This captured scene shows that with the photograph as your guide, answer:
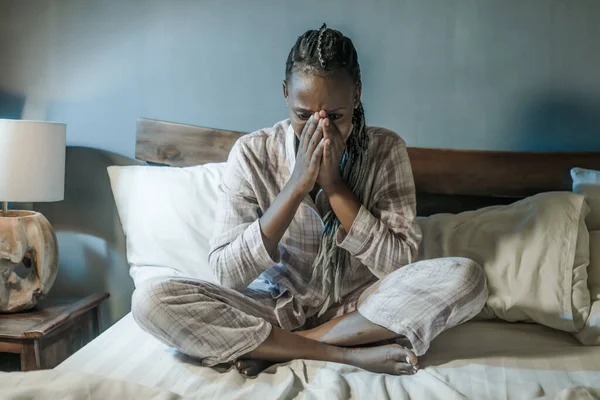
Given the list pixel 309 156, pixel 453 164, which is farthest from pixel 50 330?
pixel 453 164

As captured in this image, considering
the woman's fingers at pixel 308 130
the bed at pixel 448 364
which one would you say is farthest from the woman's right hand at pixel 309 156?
the bed at pixel 448 364

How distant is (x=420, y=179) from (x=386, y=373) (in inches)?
29.9

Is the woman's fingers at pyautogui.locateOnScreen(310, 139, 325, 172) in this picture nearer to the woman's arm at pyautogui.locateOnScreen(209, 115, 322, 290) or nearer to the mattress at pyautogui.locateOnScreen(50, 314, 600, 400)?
the woman's arm at pyautogui.locateOnScreen(209, 115, 322, 290)

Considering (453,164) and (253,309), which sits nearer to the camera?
(253,309)

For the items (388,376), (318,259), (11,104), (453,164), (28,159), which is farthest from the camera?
(11,104)

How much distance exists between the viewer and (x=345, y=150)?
1603 mm

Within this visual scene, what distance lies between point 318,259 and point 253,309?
0.63 ft

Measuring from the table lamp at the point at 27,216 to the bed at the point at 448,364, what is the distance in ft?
1.19

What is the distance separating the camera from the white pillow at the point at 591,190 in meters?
1.79

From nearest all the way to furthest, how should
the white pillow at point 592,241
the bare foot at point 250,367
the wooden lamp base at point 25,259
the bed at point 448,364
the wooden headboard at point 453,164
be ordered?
the bed at point 448,364
the bare foot at point 250,367
the white pillow at point 592,241
the wooden lamp base at point 25,259
the wooden headboard at point 453,164

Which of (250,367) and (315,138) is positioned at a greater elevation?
(315,138)

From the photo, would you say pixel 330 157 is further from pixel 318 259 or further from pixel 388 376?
pixel 388 376

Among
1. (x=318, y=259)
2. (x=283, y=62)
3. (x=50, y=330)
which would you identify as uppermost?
(x=283, y=62)

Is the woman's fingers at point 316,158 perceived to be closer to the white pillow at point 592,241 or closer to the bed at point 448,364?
the bed at point 448,364
